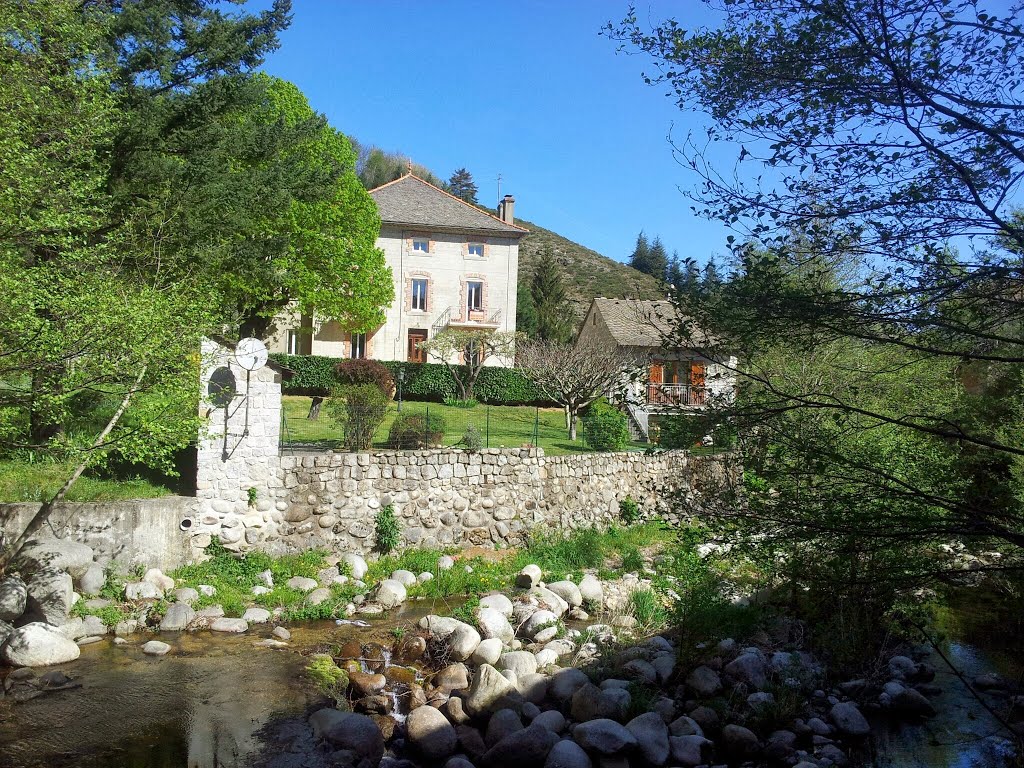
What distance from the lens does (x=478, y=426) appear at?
73.0ft

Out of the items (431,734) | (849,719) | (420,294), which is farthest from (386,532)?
(420,294)

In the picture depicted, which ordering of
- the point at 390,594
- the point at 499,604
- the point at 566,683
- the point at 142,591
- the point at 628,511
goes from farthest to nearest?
1. the point at 628,511
2. the point at 390,594
3. the point at 499,604
4. the point at 142,591
5. the point at 566,683

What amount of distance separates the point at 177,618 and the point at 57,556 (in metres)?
1.82

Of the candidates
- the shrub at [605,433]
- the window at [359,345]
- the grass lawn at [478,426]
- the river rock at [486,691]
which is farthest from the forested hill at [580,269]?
the river rock at [486,691]

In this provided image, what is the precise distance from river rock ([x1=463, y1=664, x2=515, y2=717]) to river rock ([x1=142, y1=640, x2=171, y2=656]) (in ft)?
13.1

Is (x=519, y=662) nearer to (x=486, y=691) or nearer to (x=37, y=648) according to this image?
(x=486, y=691)

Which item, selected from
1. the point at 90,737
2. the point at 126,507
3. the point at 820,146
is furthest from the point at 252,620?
the point at 820,146

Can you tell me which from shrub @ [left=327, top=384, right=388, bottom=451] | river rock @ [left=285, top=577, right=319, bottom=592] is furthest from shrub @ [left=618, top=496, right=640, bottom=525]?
river rock @ [left=285, top=577, right=319, bottom=592]

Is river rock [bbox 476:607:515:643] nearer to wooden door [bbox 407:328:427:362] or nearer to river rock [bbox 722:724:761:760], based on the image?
river rock [bbox 722:724:761:760]

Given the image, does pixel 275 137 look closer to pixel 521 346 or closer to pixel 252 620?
pixel 252 620

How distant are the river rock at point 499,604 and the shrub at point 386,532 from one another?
2.87 meters

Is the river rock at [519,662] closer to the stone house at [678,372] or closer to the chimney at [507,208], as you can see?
the stone house at [678,372]

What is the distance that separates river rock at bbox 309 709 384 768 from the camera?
23.6 feet

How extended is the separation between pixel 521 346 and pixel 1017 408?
16.6 m
